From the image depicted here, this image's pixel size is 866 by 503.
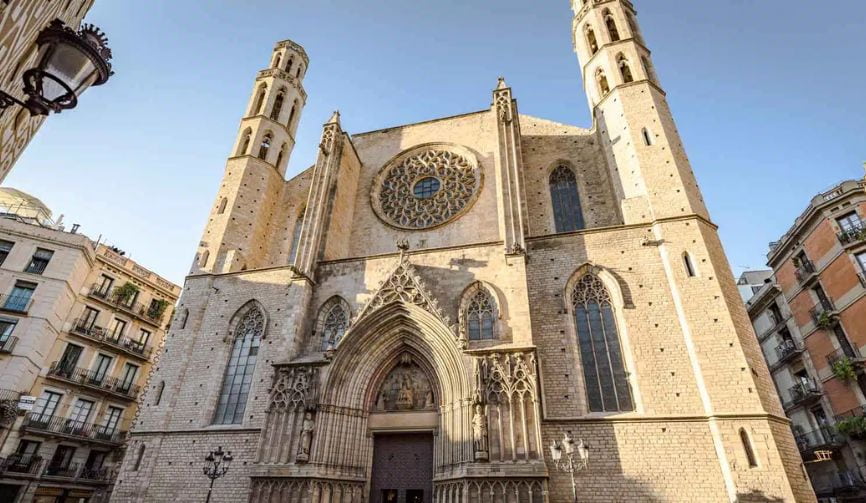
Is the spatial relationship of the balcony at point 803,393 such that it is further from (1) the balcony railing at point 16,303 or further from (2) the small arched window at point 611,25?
(1) the balcony railing at point 16,303

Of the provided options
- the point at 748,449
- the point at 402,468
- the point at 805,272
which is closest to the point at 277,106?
the point at 402,468

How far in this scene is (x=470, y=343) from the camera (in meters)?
11.8

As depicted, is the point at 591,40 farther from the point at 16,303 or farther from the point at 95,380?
the point at 95,380

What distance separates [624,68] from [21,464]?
1049 inches

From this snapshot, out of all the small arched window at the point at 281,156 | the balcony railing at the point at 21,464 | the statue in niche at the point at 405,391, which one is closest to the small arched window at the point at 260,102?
the small arched window at the point at 281,156

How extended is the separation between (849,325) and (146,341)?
29970mm

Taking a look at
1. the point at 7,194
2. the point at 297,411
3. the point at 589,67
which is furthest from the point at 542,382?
the point at 7,194

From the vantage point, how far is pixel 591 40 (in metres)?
18.8

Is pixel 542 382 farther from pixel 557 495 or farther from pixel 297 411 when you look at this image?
pixel 297 411

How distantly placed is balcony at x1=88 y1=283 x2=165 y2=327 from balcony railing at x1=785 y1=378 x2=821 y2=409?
29160mm

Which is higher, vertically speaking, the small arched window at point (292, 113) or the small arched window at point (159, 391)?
the small arched window at point (292, 113)

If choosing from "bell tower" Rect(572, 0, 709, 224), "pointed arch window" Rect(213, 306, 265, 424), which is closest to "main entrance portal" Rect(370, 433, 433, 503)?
"pointed arch window" Rect(213, 306, 265, 424)

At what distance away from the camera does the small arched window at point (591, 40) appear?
725 inches

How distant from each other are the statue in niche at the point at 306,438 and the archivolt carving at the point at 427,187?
750 cm
